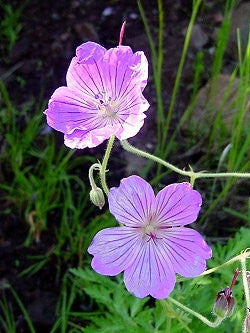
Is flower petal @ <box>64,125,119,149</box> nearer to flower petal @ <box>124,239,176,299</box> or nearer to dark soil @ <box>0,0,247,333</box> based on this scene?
flower petal @ <box>124,239,176,299</box>

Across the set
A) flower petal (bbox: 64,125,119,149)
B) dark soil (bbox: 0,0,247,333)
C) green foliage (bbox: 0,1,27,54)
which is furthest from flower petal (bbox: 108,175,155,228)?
green foliage (bbox: 0,1,27,54)

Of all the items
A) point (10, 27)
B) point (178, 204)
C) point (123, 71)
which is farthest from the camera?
point (10, 27)

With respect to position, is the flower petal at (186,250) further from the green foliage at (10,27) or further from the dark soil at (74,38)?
the green foliage at (10,27)

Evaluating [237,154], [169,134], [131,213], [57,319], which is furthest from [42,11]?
[131,213]

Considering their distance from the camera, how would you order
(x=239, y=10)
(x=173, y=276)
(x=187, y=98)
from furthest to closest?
(x=239, y=10)
(x=187, y=98)
(x=173, y=276)

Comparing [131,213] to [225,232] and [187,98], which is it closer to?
[225,232]

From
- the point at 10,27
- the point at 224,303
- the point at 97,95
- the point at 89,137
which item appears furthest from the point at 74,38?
the point at 224,303

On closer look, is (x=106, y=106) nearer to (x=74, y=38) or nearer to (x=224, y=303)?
(x=224, y=303)

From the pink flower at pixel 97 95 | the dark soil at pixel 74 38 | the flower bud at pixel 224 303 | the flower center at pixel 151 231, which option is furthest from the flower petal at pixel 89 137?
the dark soil at pixel 74 38
